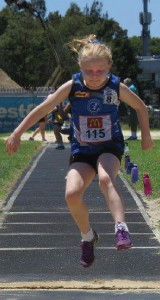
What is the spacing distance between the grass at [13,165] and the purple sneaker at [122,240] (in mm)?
8092

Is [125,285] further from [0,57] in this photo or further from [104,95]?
[0,57]

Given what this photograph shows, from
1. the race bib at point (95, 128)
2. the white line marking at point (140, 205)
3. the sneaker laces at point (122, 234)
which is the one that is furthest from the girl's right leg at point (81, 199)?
the white line marking at point (140, 205)

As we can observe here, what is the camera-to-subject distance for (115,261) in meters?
10.3

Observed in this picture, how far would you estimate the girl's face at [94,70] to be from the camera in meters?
7.75

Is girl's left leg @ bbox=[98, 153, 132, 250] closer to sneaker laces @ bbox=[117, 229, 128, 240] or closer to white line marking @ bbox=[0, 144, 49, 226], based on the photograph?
sneaker laces @ bbox=[117, 229, 128, 240]

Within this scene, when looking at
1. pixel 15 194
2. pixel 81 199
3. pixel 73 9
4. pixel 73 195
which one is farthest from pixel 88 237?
pixel 73 9

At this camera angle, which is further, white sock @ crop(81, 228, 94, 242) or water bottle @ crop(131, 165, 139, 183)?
water bottle @ crop(131, 165, 139, 183)

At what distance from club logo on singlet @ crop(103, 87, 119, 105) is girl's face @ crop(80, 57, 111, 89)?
0.32 ft

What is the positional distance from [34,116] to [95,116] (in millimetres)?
522

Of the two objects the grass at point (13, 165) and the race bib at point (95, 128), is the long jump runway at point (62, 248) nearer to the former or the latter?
the grass at point (13, 165)

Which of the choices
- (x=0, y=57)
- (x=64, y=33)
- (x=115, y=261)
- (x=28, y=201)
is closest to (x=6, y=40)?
(x=0, y=57)

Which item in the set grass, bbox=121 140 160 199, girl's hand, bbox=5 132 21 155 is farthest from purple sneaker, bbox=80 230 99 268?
grass, bbox=121 140 160 199

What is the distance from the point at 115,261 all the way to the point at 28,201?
529 cm

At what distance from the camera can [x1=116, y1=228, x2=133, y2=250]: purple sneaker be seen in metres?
7.23
